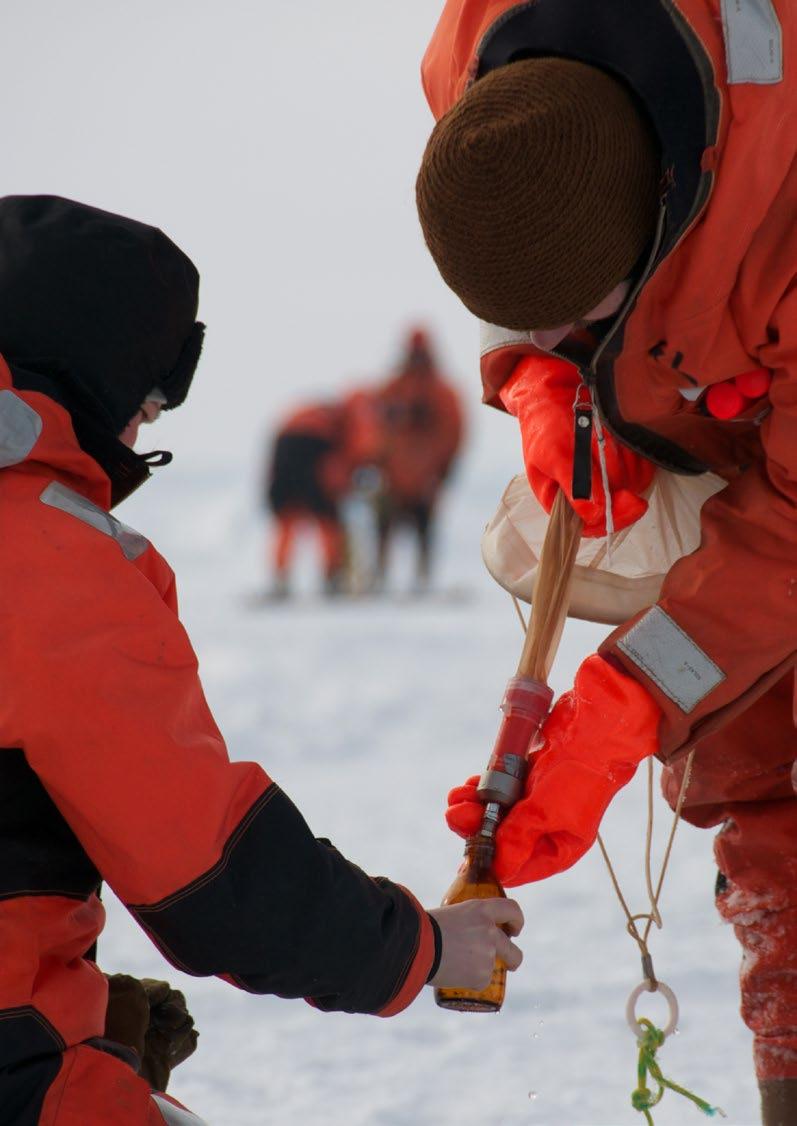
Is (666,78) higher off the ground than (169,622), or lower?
higher

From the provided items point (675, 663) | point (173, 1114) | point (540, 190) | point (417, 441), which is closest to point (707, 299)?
point (540, 190)

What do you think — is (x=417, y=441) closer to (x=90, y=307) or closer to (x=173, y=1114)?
(x=90, y=307)

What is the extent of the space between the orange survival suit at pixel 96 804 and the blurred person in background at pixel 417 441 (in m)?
9.26

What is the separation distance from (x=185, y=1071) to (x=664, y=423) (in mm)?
Answer: 1226

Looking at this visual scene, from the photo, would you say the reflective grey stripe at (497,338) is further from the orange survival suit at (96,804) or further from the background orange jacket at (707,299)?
the orange survival suit at (96,804)

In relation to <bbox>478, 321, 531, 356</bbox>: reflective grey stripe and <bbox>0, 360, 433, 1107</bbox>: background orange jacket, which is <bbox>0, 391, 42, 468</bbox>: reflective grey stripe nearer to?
<bbox>0, 360, 433, 1107</bbox>: background orange jacket

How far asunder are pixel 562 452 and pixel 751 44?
21.5 inches

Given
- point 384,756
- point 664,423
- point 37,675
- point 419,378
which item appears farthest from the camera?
point 419,378

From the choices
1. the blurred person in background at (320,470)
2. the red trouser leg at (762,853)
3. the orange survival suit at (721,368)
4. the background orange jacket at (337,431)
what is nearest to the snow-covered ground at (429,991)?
the red trouser leg at (762,853)

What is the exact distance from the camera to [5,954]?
141cm

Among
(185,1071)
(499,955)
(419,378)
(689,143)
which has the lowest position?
(419,378)

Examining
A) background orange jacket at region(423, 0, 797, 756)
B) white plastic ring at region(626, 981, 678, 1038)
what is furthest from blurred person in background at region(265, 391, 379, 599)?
background orange jacket at region(423, 0, 797, 756)

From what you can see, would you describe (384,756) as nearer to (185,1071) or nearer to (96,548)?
(185,1071)

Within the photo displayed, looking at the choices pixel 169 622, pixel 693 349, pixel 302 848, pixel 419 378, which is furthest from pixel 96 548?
pixel 419 378
